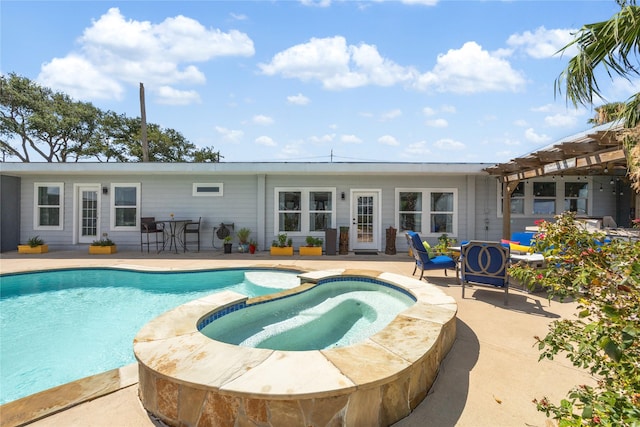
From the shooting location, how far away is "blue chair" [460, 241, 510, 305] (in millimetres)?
4191

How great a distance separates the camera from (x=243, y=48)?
806cm

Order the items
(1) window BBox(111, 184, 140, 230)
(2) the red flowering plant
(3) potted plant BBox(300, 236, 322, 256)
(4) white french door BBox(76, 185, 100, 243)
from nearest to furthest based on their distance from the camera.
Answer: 1. (2) the red flowering plant
2. (3) potted plant BBox(300, 236, 322, 256)
3. (1) window BBox(111, 184, 140, 230)
4. (4) white french door BBox(76, 185, 100, 243)

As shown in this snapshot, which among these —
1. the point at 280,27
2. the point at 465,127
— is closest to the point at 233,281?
the point at 280,27

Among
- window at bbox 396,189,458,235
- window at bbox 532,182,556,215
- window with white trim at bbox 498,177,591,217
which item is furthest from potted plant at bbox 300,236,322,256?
window at bbox 532,182,556,215

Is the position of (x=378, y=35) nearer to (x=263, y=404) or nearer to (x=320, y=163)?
(x=320, y=163)

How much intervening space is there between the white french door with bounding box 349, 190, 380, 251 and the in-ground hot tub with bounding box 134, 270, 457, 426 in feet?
22.0

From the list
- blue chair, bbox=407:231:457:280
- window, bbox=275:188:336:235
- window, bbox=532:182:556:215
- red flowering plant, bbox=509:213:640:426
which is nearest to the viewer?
red flowering plant, bbox=509:213:640:426

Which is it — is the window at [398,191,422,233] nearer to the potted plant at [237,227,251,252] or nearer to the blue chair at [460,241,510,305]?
the blue chair at [460,241,510,305]

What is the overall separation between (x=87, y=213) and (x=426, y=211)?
11.0 m

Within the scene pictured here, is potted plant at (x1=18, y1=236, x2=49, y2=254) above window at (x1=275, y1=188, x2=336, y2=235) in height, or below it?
below

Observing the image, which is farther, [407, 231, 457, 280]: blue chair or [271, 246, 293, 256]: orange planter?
[271, 246, 293, 256]: orange planter

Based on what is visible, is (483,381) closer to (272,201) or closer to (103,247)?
(272,201)

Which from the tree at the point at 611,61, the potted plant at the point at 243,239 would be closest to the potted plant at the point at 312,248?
the potted plant at the point at 243,239

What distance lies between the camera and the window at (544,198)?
9008 millimetres
